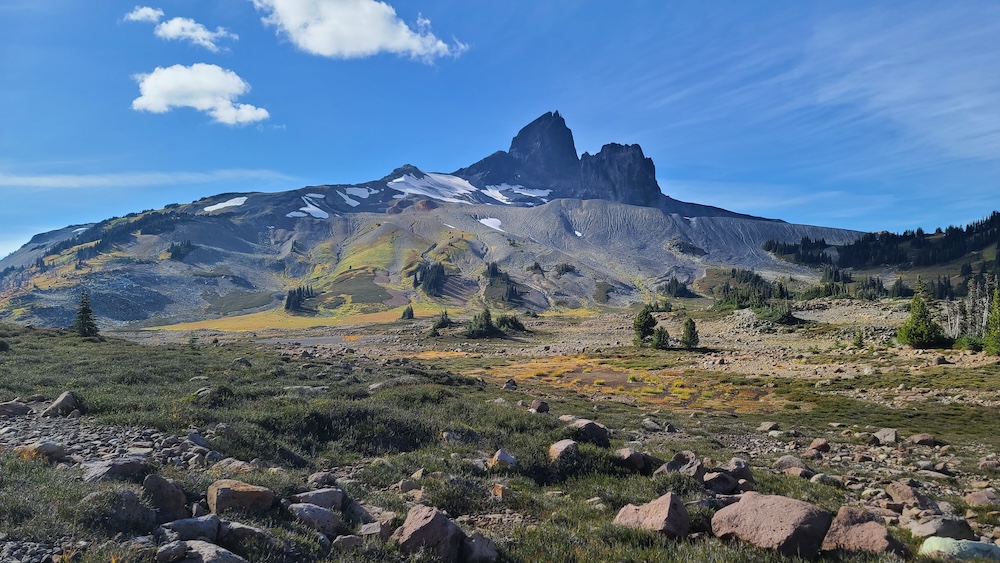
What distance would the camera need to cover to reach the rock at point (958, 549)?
7.14m

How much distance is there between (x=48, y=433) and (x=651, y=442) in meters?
18.7

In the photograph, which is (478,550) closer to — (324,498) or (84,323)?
(324,498)

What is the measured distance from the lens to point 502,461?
1248 centimetres

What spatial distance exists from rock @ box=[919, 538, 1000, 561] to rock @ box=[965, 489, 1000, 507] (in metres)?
5.69

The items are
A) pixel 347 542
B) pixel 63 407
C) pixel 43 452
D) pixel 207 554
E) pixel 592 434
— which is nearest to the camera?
pixel 207 554

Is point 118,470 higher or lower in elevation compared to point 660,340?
higher

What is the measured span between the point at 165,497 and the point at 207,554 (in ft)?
7.52

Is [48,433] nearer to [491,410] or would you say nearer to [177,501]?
[177,501]

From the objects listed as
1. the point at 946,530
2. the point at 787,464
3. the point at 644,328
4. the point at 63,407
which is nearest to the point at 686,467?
the point at 946,530

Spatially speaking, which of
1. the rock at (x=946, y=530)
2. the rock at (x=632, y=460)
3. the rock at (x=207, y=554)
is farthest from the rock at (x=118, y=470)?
the rock at (x=946, y=530)

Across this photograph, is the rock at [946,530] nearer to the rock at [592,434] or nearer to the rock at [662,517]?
the rock at [662,517]

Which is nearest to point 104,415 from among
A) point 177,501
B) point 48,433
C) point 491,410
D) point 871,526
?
point 48,433

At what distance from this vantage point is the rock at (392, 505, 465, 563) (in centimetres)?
714

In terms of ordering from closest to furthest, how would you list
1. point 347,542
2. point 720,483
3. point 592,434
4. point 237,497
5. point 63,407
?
point 347,542 < point 237,497 < point 720,483 < point 63,407 < point 592,434
